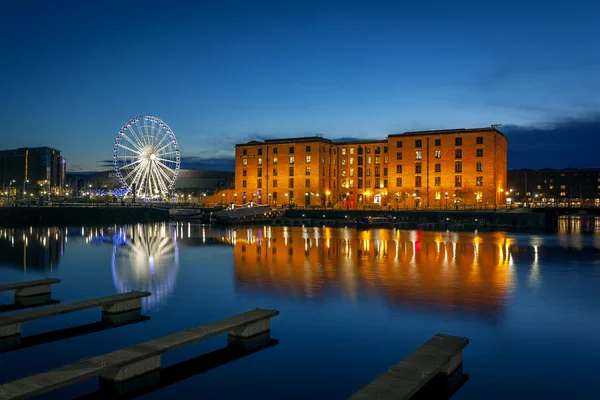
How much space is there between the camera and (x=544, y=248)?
4581 centimetres

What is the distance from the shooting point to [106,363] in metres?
11.6

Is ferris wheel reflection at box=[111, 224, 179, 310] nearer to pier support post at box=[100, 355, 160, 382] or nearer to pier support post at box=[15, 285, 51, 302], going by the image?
pier support post at box=[15, 285, 51, 302]

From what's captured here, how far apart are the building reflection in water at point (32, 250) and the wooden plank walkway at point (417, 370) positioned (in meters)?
24.9

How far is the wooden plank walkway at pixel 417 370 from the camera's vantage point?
1016 centimetres

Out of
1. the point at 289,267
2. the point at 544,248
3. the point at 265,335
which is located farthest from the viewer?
the point at 544,248

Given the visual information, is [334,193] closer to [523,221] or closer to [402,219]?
[402,219]

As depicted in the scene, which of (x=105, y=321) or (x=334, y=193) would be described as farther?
(x=334, y=193)

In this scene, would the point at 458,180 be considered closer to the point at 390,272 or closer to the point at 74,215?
the point at 74,215

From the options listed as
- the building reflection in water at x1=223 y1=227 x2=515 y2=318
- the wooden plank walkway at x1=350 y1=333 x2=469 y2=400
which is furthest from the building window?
the wooden plank walkway at x1=350 y1=333 x2=469 y2=400

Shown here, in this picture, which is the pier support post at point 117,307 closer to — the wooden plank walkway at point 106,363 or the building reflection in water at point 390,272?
the wooden plank walkway at point 106,363

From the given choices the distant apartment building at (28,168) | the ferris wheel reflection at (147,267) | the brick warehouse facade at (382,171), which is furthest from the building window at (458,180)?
the distant apartment building at (28,168)

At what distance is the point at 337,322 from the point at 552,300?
1008cm

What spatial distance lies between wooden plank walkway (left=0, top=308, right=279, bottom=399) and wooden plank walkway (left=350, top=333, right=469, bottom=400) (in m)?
4.94

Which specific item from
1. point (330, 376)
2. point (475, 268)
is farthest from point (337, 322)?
point (475, 268)
